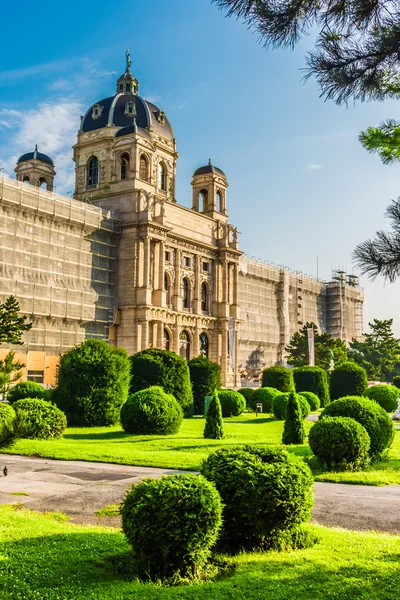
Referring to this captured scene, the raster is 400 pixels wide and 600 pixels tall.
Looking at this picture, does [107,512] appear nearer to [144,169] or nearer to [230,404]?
[230,404]

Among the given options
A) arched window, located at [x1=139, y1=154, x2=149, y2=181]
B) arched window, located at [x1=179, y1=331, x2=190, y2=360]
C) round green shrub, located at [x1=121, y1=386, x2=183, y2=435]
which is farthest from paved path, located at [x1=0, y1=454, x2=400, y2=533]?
arched window, located at [x1=139, y1=154, x2=149, y2=181]

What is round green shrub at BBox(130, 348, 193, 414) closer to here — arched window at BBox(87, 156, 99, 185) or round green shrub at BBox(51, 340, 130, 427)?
round green shrub at BBox(51, 340, 130, 427)

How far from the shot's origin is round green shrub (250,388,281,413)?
33844mm

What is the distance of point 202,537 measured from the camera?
607cm

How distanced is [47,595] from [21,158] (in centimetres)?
5609

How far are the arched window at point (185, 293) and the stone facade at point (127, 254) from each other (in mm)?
96

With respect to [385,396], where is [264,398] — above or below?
below

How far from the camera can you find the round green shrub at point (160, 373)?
27.1 m

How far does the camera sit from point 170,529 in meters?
5.93

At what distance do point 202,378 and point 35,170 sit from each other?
32.8m

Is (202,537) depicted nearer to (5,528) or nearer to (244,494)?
(244,494)

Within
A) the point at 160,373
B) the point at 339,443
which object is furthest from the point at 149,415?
the point at 339,443

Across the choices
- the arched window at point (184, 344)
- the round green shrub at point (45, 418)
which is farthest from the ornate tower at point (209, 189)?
the round green shrub at point (45, 418)

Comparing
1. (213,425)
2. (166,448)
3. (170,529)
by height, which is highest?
(213,425)
